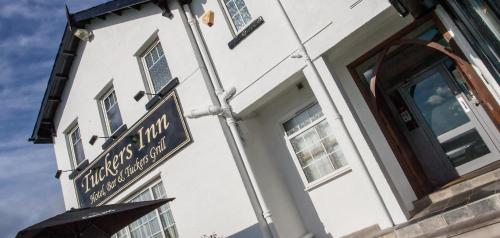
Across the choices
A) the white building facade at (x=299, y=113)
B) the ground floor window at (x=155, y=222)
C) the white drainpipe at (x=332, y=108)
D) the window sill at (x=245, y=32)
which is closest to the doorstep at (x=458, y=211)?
the white building facade at (x=299, y=113)

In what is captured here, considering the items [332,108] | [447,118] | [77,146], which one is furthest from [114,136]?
[447,118]

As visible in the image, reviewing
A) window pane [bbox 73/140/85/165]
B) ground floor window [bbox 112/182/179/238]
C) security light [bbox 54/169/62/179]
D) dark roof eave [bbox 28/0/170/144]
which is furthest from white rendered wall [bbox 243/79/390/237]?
security light [bbox 54/169/62/179]

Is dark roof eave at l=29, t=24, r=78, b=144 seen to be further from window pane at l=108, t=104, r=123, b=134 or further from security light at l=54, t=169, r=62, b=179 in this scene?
window pane at l=108, t=104, r=123, b=134

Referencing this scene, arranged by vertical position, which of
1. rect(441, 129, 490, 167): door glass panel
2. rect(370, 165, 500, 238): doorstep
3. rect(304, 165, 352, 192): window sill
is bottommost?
rect(370, 165, 500, 238): doorstep

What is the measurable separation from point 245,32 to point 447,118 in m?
4.58

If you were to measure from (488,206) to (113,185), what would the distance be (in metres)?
9.26

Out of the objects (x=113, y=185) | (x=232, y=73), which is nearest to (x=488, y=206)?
(x=232, y=73)

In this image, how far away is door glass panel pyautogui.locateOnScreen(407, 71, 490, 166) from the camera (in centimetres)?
686

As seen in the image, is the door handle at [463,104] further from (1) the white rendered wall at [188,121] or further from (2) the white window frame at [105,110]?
(2) the white window frame at [105,110]

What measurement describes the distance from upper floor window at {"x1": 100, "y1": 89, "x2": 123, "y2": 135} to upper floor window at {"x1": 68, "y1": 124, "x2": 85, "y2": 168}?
2179mm

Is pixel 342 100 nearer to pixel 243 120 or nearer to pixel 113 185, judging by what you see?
pixel 243 120

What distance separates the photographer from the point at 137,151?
377 inches

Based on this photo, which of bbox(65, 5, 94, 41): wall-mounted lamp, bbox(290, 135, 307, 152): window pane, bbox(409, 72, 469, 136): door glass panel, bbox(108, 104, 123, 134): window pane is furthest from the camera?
bbox(65, 5, 94, 41): wall-mounted lamp

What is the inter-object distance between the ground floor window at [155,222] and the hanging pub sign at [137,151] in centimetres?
52
